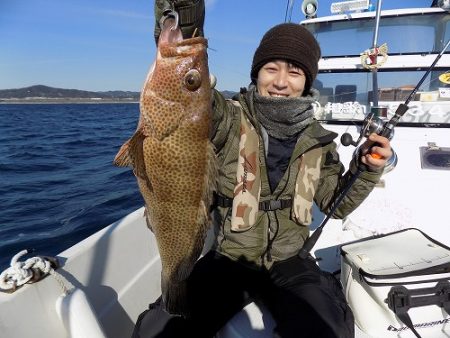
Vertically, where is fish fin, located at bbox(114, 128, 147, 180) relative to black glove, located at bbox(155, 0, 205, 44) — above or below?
below

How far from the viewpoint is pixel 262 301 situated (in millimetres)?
2707

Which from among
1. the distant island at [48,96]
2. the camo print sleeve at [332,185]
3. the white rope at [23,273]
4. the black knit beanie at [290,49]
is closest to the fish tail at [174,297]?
the white rope at [23,273]

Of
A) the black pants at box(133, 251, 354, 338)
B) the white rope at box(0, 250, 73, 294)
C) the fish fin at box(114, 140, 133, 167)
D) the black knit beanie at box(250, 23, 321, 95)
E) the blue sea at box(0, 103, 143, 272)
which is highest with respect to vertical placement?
the black knit beanie at box(250, 23, 321, 95)

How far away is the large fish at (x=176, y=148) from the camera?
173 centimetres

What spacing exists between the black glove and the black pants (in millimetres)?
1656

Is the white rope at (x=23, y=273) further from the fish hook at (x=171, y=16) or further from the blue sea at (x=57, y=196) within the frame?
the blue sea at (x=57, y=196)

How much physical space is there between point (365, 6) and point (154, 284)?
539cm

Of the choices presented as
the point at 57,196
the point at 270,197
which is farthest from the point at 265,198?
the point at 57,196

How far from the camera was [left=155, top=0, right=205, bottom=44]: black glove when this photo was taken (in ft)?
5.57

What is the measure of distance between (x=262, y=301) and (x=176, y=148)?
152 cm

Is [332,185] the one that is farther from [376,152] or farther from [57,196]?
[57,196]

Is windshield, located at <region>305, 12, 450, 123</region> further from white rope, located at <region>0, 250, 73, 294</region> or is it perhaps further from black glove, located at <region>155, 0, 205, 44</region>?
white rope, located at <region>0, 250, 73, 294</region>

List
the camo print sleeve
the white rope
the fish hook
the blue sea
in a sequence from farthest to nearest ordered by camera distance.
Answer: the blue sea
the camo print sleeve
the white rope
the fish hook

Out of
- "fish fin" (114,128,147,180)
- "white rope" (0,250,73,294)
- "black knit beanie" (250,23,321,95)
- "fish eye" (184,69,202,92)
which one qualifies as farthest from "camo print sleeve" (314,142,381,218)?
"white rope" (0,250,73,294)
